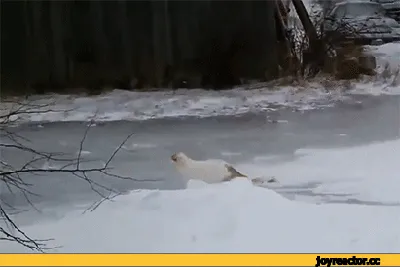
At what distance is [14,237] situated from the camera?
1842mm

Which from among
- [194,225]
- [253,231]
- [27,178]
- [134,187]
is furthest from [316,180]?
[27,178]

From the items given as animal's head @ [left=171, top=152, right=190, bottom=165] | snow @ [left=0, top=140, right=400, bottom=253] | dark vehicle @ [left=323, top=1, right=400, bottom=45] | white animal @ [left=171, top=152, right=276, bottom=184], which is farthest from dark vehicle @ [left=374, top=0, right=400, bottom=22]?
animal's head @ [left=171, top=152, right=190, bottom=165]

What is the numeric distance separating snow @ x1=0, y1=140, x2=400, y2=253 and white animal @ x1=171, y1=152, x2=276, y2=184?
0.02 meters

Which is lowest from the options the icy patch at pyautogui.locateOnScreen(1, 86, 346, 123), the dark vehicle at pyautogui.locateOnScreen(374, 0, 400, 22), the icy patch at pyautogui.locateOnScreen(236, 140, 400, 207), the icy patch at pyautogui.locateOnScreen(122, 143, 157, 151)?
the icy patch at pyautogui.locateOnScreen(236, 140, 400, 207)

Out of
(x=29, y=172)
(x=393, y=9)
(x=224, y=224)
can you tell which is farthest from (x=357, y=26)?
(x=29, y=172)

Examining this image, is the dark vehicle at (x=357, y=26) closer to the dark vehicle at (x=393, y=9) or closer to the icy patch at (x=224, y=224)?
the dark vehicle at (x=393, y=9)

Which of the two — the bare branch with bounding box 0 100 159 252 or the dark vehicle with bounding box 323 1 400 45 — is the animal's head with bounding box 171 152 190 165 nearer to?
the bare branch with bounding box 0 100 159 252

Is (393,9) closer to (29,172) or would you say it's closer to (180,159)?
(180,159)

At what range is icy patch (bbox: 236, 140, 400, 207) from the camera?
1.84 m

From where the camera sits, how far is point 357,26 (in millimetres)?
1869

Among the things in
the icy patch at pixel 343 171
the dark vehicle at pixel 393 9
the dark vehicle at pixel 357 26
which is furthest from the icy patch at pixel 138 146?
the dark vehicle at pixel 393 9

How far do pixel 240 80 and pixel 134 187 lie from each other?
1.23ft

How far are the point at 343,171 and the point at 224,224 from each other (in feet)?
1.05

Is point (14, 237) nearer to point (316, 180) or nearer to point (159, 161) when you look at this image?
point (159, 161)
